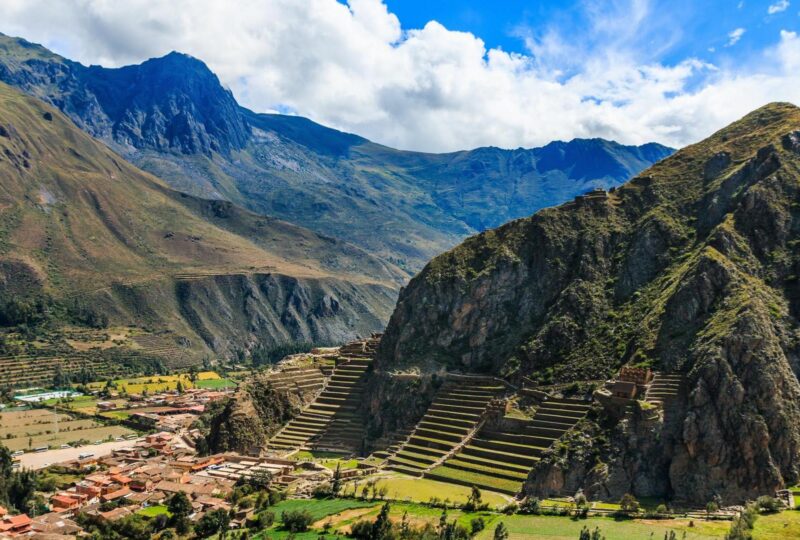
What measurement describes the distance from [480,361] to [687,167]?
45.4 meters

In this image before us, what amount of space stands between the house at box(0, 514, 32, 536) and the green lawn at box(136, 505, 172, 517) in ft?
36.8

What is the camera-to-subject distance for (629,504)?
66625 millimetres

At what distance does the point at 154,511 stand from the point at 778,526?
61.9 metres

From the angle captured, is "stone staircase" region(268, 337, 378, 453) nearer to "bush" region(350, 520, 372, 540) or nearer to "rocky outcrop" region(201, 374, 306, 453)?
"rocky outcrop" region(201, 374, 306, 453)

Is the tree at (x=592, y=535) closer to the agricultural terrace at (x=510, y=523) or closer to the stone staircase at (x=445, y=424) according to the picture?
the agricultural terrace at (x=510, y=523)

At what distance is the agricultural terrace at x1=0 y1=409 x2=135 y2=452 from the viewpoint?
410 ft

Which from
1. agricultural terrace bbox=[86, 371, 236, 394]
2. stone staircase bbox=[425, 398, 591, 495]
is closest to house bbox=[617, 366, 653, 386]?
stone staircase bbox=[425, 398, 591, 495]

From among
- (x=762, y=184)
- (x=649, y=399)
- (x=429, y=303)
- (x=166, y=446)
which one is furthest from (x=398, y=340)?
(x=762, y=184)

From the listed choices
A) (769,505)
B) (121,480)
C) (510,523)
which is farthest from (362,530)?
(121,480)

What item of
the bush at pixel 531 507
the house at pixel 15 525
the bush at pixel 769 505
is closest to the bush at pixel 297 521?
the bush at pixel 531 507

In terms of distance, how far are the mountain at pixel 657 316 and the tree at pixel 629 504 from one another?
4818mm

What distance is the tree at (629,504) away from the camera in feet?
216

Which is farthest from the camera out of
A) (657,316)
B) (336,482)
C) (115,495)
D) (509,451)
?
(657,316)

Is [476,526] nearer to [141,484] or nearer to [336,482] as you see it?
[336,482]
